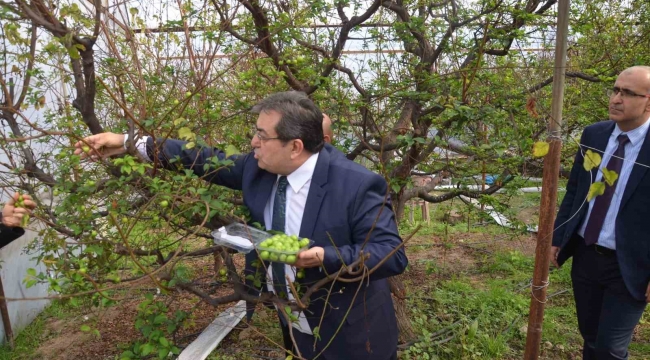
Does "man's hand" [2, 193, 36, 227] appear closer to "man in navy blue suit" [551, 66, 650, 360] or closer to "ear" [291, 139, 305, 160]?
"ear" [291, 139, 305, 160]

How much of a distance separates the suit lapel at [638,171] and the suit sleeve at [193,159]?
6.18ft

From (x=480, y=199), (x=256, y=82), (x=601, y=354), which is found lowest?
(x=601, y=354)

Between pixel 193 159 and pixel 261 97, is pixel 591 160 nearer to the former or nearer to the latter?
pixel 193 159

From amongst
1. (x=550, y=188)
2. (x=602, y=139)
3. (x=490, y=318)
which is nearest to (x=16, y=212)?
(x=550, y=188)

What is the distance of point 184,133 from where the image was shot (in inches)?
77.0

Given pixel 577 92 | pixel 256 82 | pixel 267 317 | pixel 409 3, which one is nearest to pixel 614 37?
pixel 577 92

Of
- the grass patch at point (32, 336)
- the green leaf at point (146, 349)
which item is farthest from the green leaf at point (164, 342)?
the grass patch at point (32, 336)

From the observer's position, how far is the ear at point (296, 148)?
199 centimetres

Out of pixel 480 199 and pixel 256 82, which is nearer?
pixel 256 82

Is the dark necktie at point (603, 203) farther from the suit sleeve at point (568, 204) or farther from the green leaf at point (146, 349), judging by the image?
the green leaf at point (146, 349)

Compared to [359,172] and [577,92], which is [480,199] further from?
[359,172]

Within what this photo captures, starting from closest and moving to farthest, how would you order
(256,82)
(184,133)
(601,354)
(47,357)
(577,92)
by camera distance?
(184,133), (601,354), (256,82), (47,357), (577,92)

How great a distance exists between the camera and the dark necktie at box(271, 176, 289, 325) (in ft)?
6.77

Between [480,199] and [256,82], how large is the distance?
5.72 feet
